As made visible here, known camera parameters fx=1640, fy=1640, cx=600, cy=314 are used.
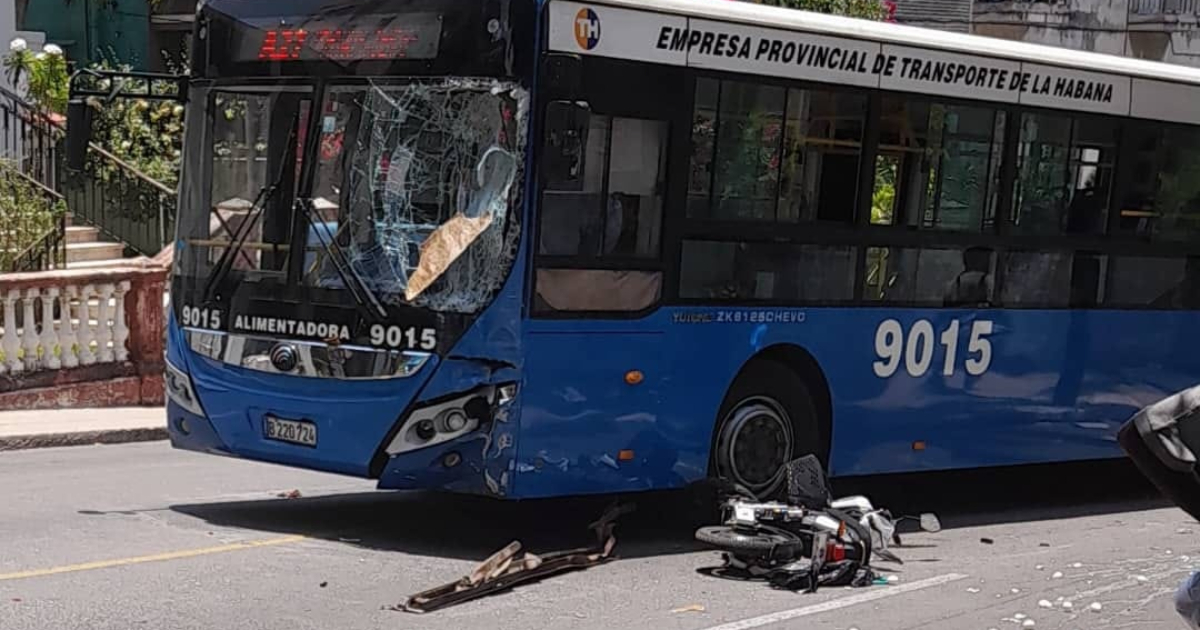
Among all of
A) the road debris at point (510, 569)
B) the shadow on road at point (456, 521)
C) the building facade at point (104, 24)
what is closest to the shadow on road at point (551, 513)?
the shadow on road at point (456, 521)

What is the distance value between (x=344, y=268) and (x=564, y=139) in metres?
1.43

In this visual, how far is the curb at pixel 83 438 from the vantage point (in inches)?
511

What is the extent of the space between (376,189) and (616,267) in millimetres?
1379

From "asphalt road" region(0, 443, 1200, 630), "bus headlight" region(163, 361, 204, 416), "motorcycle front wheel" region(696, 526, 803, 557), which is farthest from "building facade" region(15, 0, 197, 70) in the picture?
"motorcycle front wheel" region(696, 526, 803, 557)

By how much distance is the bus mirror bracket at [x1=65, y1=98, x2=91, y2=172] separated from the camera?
9.42 m

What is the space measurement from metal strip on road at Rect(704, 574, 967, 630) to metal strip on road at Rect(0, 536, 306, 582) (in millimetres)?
2699

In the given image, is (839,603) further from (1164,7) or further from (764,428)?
(1164,7)

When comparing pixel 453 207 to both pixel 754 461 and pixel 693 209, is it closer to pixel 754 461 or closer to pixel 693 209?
pixel 693 209

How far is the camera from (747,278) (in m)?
9.77

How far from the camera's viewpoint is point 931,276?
1081cm

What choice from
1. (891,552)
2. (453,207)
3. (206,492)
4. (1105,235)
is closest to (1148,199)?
(1105,235)

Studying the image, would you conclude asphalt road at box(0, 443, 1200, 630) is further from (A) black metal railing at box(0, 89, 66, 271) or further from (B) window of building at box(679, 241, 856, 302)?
(A) black metal railing at box(0, 89, 66, 271)

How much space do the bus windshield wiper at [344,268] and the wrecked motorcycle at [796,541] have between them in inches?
85.4

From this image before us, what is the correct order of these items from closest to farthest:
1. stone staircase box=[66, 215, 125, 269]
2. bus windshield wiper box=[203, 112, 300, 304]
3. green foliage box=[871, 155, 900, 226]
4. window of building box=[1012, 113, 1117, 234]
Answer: bus windshield wiper box=[203, 112, 300, 304]
green foliage box=[871, 155, 900, 226]
window of building box=[1012, 113, 1117, 234]
stone staircase box=[66, 215, 125, 269]
